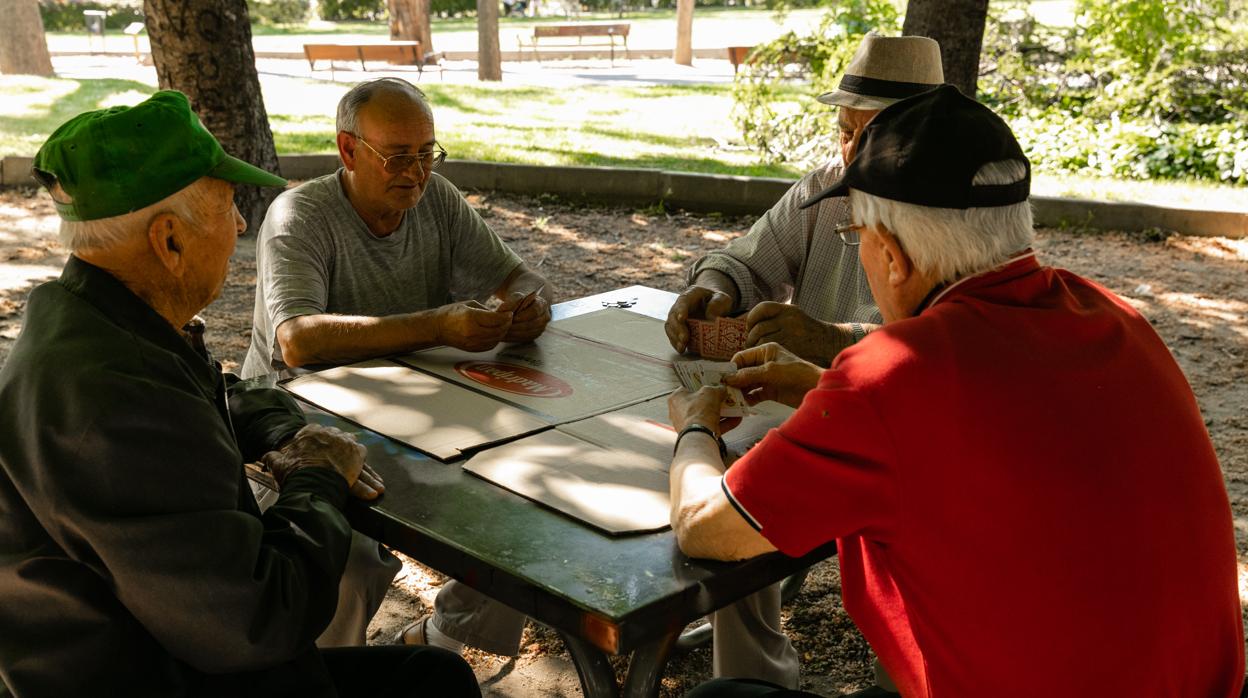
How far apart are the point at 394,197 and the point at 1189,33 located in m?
9.41

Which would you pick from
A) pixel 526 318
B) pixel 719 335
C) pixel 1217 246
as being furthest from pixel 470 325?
pixel 1217 246

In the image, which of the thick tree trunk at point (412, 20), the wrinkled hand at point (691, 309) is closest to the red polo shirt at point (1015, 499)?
the wrinkled hand at point (691, 309)

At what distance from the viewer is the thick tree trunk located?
71.1ft

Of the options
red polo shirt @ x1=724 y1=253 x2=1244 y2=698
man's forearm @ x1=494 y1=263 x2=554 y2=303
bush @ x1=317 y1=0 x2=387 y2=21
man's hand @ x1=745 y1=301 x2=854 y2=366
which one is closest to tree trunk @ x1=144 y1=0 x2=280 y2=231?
man's forearm @ x1=494 y1=263 x2=554 y2=303

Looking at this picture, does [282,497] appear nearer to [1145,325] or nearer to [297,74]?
[1145,325]

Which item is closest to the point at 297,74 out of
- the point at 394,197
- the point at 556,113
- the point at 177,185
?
the point at 556,113

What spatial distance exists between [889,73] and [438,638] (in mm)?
2182

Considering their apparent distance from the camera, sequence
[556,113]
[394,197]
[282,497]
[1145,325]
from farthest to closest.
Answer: [556,113] < [394,197] < [282,497] < [1145,325]

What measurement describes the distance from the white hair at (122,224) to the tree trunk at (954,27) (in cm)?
558

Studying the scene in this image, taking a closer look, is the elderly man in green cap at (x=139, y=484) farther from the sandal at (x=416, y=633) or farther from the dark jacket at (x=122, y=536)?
the sandal at (x=416, y=633)

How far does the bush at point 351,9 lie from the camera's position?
33.1 metres

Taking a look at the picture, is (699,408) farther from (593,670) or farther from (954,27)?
(954,27)

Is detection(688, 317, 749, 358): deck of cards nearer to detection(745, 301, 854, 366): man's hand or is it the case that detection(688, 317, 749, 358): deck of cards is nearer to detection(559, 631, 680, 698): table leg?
detection(745, 301, 854, 366): man's hand

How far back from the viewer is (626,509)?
201 centimetres
